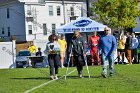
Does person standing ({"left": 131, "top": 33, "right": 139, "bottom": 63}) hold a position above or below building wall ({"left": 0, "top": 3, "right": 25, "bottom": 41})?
below

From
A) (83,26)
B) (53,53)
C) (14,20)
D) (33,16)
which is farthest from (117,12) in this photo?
(53,53)

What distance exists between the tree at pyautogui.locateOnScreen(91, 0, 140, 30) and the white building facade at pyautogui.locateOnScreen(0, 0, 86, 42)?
7392 millimetres

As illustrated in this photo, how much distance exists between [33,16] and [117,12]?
1314 centimetres

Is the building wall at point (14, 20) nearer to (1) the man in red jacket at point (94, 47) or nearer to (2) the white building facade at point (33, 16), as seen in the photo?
(2) the white building facade at point (33, 16)

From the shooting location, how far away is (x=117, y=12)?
185ft

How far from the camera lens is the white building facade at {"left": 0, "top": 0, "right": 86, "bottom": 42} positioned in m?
62.1

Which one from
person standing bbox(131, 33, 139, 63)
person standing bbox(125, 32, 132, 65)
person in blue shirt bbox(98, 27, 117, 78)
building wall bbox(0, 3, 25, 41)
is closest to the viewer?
person in blue shirt bbox(98, 27, 117, 78)

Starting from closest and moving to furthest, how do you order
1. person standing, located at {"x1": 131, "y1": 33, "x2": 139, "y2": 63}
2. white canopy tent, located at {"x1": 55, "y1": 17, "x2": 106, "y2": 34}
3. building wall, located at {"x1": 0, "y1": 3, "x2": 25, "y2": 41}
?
1. person standing, located at {"x1": 131, "y1": 33, "x2": 139, "y2": 63}
2. white canopy tent, located at {"x1": 55, "y1": 17, "x2": 106, "y2": 34}
3. building wall, located at {"x1": 0, "y1": 3, "x2": 25, "y2": 41}

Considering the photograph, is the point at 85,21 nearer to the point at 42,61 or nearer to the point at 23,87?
the point at 42,61

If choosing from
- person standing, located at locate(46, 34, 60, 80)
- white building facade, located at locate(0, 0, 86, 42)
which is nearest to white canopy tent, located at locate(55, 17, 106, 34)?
person standing, located at locate(46, 34, 60, 80)

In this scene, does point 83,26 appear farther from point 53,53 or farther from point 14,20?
point 14,20

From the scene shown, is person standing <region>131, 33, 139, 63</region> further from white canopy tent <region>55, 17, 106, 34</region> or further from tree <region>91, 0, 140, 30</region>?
tree <region>91, 0, 140, 30</region>

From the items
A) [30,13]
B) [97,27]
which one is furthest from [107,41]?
[30,13]

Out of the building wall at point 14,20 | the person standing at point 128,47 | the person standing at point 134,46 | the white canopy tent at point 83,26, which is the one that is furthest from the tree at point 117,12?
the person standing at point 128,47
